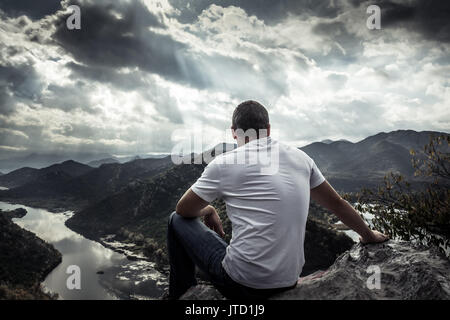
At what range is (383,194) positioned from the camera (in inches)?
343

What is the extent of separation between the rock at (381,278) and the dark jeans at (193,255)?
21 cm

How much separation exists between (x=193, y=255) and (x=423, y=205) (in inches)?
295

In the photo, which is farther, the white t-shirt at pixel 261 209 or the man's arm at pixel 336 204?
the man's arm at pixel 336 204

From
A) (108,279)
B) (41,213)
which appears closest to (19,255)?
(108,279)

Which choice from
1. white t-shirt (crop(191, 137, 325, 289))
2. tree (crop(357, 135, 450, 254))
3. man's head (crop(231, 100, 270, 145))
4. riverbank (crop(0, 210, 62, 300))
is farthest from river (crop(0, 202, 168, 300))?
man's head (crop(231, 100, 270, 145))

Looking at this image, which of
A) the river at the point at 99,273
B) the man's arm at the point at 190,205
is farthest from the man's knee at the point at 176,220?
the river at the point at 99,273

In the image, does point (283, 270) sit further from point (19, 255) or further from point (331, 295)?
point (19, 255)

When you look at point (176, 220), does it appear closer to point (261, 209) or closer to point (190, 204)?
point (190, 204)

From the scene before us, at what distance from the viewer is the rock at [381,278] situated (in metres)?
3.01

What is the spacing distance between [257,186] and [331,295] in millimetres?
1621

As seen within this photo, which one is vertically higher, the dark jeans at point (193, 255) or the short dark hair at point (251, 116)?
the short dark hair at point (251, 116)

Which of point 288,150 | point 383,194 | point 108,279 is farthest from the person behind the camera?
point 108,279

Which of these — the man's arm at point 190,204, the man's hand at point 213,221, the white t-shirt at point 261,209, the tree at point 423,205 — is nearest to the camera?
the white t-shirt at point 261,209

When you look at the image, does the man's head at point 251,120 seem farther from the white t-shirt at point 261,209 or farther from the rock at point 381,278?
the rock at point 381,278
